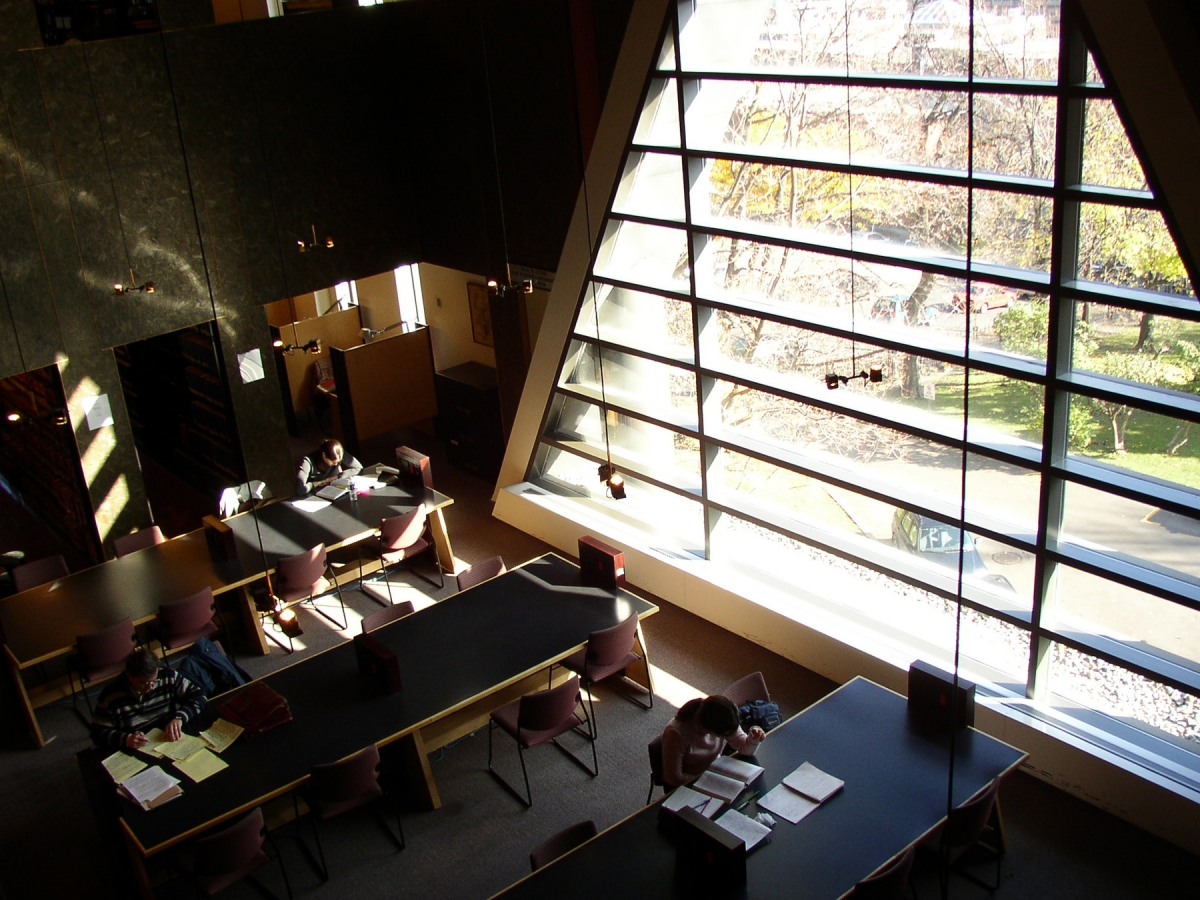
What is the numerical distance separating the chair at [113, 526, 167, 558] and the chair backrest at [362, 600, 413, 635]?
8.01 feet

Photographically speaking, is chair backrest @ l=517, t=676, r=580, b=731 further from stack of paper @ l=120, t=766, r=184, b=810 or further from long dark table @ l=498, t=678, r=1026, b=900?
stack of paper @ l=120, t=766, r=184, b=810

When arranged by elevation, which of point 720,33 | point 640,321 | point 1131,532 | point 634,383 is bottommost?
point 1131,532

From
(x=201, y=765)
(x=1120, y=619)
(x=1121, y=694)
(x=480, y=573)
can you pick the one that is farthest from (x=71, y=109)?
(x=1121, y=694)

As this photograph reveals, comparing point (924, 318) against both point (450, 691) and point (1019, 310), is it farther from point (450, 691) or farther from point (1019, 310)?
point (450, 691)

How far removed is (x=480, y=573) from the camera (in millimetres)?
7449

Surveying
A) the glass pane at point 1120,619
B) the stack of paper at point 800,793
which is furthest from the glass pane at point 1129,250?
the stack of paper at point 800,793

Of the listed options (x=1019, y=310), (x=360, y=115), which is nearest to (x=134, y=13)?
(x=360, y=115)

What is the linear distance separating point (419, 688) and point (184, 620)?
215cm

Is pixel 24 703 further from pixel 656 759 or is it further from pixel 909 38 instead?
pixel 909 38

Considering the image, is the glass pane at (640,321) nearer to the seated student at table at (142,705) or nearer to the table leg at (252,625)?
the table leg at (252,625)

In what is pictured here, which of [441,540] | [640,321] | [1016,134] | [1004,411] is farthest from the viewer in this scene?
[441,540]

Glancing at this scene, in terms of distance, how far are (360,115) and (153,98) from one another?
5.94ft

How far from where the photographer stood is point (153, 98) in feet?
28.2

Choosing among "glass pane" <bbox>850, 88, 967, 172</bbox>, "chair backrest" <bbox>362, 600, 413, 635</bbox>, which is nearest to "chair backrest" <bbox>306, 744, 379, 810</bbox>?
"chair backrest" <bbox>362, 600, 413, 635</bbox>
